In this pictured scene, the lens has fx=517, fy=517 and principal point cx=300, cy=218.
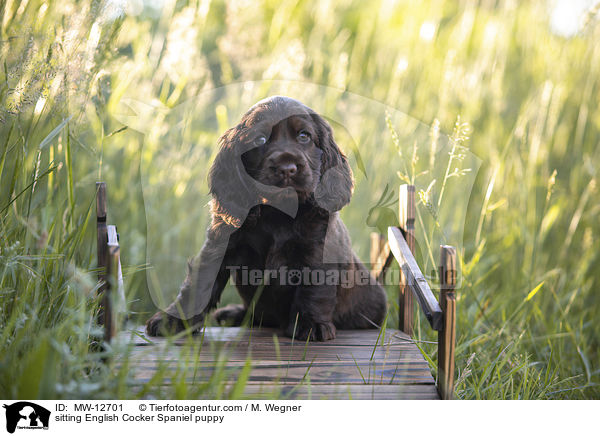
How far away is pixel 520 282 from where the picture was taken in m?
3.58

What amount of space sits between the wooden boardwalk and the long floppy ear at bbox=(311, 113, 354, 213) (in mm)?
629

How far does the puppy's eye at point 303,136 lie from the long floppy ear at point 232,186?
0.85 ft

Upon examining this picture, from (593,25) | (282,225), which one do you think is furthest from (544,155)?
(282,225)

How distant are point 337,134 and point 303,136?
29 centimetres

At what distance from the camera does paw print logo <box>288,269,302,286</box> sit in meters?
2.38

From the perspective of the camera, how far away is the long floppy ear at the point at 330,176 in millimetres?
2279

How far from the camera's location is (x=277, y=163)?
6.75 ft

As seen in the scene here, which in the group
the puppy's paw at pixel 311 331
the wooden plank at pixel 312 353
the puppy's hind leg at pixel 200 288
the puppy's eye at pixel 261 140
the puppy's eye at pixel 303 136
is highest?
the puppy's eye at pixel 303 136

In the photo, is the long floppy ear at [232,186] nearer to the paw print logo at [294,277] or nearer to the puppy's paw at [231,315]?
the paw print logo at [294,277]

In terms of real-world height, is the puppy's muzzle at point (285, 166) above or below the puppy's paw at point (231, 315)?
above

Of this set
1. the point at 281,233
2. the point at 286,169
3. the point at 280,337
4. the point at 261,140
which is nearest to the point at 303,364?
the point at 280,337
